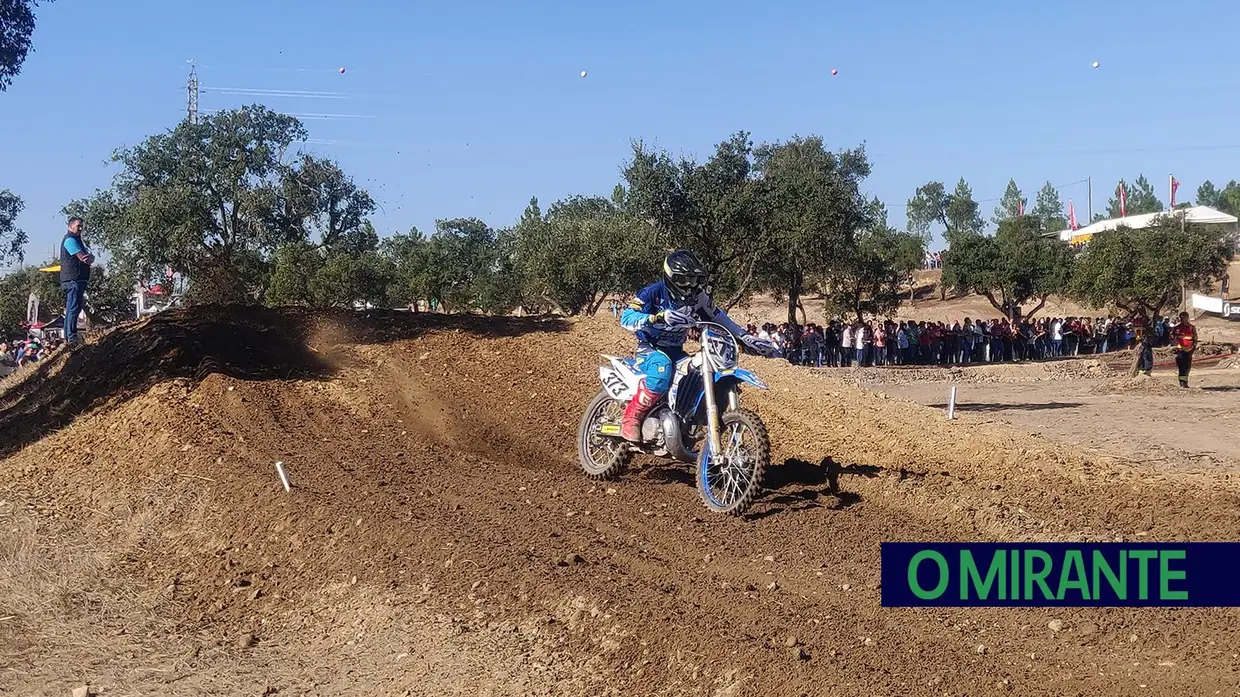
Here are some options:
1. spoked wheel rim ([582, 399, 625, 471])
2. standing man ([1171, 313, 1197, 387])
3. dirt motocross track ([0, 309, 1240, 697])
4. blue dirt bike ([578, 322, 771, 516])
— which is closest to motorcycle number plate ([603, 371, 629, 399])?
blue dirt bike ([578, 322, 771, 516])

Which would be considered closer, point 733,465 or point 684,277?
point 733,465

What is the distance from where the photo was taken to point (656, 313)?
8.93m

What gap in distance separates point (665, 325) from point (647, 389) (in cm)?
69

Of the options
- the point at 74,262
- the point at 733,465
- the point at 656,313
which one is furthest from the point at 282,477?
the point at 74,262

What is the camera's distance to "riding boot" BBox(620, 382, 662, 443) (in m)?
9.27

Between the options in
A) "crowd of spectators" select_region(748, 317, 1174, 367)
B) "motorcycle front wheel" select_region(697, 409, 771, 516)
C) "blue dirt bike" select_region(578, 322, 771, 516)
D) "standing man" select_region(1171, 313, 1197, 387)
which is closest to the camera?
"motorcycle front wheel" select_region(697, 409, 771, 516)

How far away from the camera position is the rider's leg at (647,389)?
30.2 feet

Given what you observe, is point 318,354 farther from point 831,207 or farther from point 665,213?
point 831,207

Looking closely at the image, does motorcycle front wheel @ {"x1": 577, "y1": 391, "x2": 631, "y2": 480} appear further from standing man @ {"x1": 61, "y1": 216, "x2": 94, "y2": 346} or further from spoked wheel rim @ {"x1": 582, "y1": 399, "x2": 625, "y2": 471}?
standing man @ {"x1": 61, "y1": 216, "x2": 94, "y2": 346}

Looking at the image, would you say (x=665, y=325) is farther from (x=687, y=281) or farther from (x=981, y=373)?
(x=981, y=373)

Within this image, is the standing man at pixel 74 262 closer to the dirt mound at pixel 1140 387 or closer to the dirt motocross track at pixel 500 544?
the dirt motocross track at pixel 500 544

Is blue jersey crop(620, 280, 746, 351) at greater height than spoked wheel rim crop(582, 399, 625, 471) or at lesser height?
greater

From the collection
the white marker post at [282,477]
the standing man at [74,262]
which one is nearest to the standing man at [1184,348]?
the white marker post at [282,477]

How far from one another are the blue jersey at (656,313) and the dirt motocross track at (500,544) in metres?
1.41
